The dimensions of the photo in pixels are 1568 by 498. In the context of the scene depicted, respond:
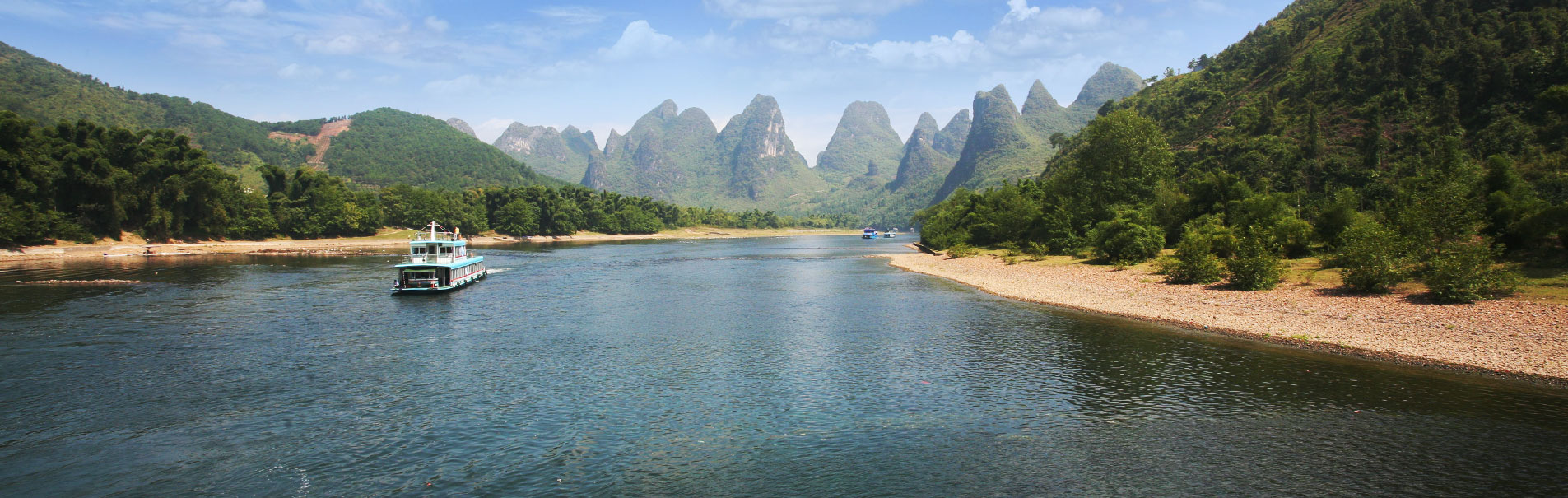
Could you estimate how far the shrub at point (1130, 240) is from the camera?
60.1 metres

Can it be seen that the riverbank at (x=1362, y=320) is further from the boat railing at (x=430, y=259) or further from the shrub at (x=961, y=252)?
the boat railing at (x=430, y=259)

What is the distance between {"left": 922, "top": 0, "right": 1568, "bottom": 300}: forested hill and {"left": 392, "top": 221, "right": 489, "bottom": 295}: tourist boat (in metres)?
57.2

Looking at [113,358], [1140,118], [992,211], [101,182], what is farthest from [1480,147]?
[101,182]

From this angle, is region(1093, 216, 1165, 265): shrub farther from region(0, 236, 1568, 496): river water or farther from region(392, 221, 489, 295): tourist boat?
region(392, 221, 489, 295): tourist boat

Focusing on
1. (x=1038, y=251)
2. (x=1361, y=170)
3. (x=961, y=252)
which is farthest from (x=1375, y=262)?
(x=961, y=252)

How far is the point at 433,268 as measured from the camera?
187 ft

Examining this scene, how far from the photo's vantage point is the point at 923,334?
34.7 metres

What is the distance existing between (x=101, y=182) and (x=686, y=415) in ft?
395

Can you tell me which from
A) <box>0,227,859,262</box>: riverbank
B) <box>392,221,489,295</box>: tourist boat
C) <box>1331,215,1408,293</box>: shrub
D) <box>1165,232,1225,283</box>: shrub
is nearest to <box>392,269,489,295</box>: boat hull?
<box>392,221,489,295</box>: tourist boat

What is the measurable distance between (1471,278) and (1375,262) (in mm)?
3991

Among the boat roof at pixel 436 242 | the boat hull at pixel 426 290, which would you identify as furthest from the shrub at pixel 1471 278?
the boat roof at pixel 436 242

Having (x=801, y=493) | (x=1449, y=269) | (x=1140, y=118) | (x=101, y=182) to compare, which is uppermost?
(x=1140, y=118)

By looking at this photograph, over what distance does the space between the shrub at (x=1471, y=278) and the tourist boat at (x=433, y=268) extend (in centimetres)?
6213

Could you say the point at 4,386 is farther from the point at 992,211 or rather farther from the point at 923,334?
the point at 992,211
